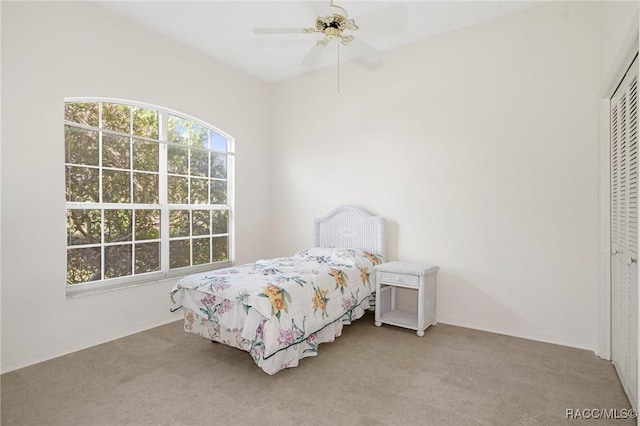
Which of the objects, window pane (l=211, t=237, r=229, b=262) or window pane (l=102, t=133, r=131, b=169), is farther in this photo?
window pane (l=211, t=237, r=229, b=262)

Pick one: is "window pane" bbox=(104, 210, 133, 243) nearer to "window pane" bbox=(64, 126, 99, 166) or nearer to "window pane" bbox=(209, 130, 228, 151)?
"window pane" bbox=(64, 126, 99, 166)

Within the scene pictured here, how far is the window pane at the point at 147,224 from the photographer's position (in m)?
3.72

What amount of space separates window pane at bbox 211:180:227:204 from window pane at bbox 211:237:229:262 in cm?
48

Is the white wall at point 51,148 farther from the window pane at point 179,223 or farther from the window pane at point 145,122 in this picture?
the window pane at point 179,223

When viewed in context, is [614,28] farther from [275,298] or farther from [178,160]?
[178,160]

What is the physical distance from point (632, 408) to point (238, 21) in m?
4.32

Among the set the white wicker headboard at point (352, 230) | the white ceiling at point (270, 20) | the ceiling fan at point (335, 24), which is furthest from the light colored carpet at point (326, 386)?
the white ceiling at point (270, 20)

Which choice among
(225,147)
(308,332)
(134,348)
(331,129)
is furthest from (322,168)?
(134,348)

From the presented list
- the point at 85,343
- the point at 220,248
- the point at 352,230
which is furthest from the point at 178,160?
the point at 352,230

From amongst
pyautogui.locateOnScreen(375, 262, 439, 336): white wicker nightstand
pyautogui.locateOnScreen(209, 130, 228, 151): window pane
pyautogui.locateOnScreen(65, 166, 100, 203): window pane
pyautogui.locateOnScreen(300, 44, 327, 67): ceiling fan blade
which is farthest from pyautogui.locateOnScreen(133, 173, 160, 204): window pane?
pyautogui.locateOnScreen(375, 262, 439, 336): white wicker nightstand

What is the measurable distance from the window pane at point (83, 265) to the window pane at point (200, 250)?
1063mm

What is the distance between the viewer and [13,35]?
108 inches

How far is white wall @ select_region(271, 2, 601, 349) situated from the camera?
313 cm

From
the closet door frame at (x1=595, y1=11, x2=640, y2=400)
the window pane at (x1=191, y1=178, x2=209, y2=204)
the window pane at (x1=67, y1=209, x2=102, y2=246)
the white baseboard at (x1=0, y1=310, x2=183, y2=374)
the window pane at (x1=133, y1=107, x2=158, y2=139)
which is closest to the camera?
the white baseboard at (x1=0, y1=310, x2=183, y2=374)
